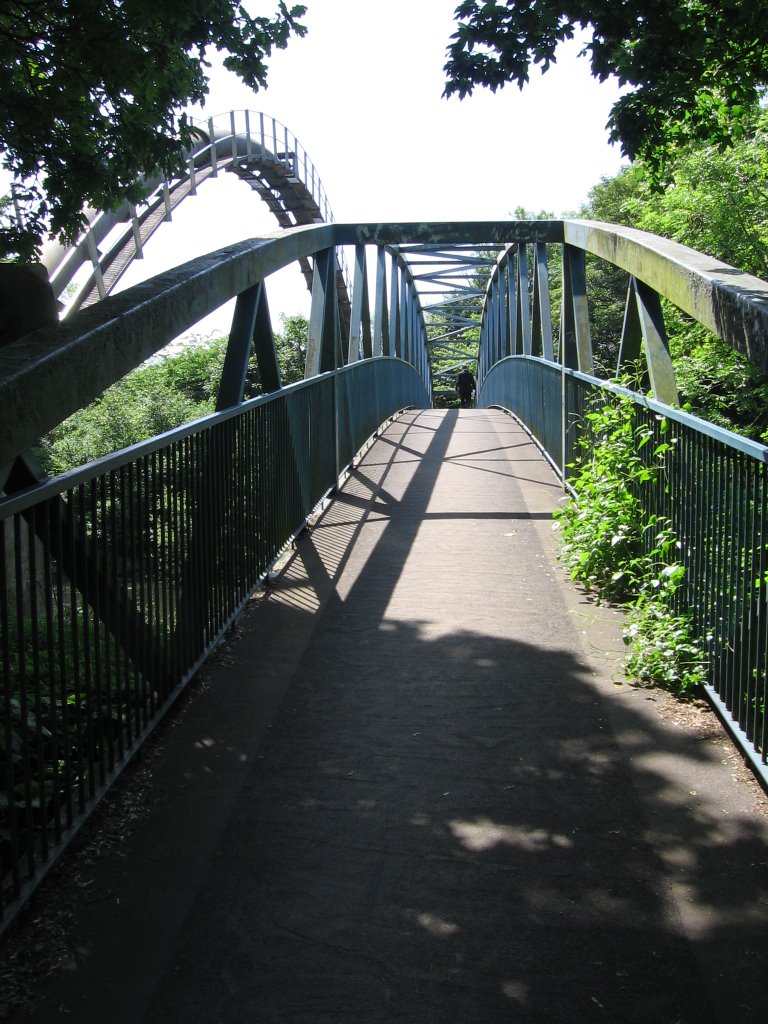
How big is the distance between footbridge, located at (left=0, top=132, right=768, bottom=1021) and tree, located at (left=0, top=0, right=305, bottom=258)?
1.00 metres

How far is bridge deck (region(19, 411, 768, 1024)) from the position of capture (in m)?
2.77

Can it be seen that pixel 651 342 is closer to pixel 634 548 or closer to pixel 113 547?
pixel 634 548

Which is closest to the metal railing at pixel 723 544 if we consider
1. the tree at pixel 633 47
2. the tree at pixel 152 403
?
the tree at pixel 633 47

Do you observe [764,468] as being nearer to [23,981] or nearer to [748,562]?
[748,562]

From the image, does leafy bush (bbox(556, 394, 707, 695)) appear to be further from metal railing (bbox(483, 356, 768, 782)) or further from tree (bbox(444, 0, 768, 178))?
tree (bbox(444, 0, 768, 178))

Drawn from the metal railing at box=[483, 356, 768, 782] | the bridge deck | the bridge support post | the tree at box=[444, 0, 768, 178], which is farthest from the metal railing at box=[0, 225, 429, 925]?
the bridge support post

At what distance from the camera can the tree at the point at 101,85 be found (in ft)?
18.1

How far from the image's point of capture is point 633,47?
6.47 metres

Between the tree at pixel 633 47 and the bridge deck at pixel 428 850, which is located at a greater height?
the tree at pixel 633 47

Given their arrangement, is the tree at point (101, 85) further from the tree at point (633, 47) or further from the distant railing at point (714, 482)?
the distant railing at point (714, 482)

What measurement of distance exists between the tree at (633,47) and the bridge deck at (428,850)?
3701 mm

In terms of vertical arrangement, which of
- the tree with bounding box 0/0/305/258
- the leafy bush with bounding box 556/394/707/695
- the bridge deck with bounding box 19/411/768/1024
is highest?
the tree with bounding box 0/0/305/258

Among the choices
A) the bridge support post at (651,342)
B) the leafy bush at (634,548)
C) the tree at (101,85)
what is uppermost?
the tree at (101,85)

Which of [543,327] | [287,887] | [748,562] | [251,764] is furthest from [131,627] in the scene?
[543,327]
